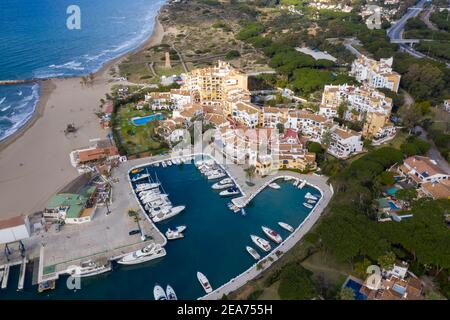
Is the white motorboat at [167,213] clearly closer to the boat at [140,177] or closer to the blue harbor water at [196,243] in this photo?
the blue harbor water at [196,243]

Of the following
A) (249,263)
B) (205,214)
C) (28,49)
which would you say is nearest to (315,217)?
(249,263)

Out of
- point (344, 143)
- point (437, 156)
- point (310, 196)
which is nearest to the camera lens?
point (310, 196)

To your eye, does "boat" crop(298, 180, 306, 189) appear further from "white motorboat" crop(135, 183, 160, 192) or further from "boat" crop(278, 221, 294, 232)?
"white motorboat" crop(135, 183, 160, 192)

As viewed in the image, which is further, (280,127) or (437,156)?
(280,127)

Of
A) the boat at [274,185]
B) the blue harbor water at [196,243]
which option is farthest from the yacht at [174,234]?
the boat at [274,185]

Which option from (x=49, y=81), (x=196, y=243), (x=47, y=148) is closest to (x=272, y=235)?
(x=196, y=243)

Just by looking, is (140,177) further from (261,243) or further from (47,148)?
(261,243)

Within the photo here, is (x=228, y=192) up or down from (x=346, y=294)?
up
